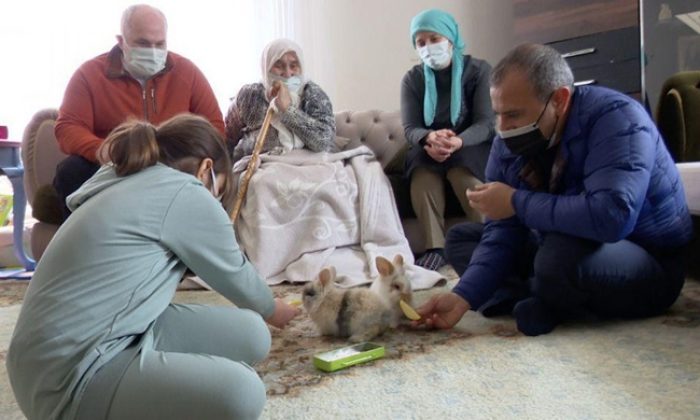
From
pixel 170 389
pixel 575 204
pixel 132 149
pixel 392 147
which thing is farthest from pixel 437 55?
pixel 170 389

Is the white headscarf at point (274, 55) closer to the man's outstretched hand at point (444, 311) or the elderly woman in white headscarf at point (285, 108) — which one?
the elderly woman in white headscarf at point (285, 108)

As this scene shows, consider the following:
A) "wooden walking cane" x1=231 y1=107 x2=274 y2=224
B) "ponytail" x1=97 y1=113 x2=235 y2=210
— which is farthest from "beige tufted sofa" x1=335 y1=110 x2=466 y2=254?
"ponytail" x1=97 y1=113 x2=235 y2=210

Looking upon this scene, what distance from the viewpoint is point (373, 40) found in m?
4.09

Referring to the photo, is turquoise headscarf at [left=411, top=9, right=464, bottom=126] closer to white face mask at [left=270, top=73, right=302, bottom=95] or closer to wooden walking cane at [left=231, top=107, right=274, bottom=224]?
white face mask at [left=270, top=73, right=302, bottom=95]

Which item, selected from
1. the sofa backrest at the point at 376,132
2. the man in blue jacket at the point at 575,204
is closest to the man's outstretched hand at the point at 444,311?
the man in blue jacket at the point at 575,204

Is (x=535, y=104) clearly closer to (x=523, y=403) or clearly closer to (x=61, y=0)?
(x=523, y=403)

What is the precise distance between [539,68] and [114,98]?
1.69 metres

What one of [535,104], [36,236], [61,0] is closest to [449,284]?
[535,104]

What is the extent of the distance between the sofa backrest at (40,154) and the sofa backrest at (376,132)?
4.06ft

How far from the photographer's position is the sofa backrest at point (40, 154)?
251 centimetres

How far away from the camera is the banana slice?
4.74 ft

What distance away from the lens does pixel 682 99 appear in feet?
7.46

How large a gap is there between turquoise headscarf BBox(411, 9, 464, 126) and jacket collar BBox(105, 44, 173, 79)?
104cm

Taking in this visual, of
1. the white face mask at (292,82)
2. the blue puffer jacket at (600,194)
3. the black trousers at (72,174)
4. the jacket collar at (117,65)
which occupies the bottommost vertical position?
the black trousers at (72,174)
